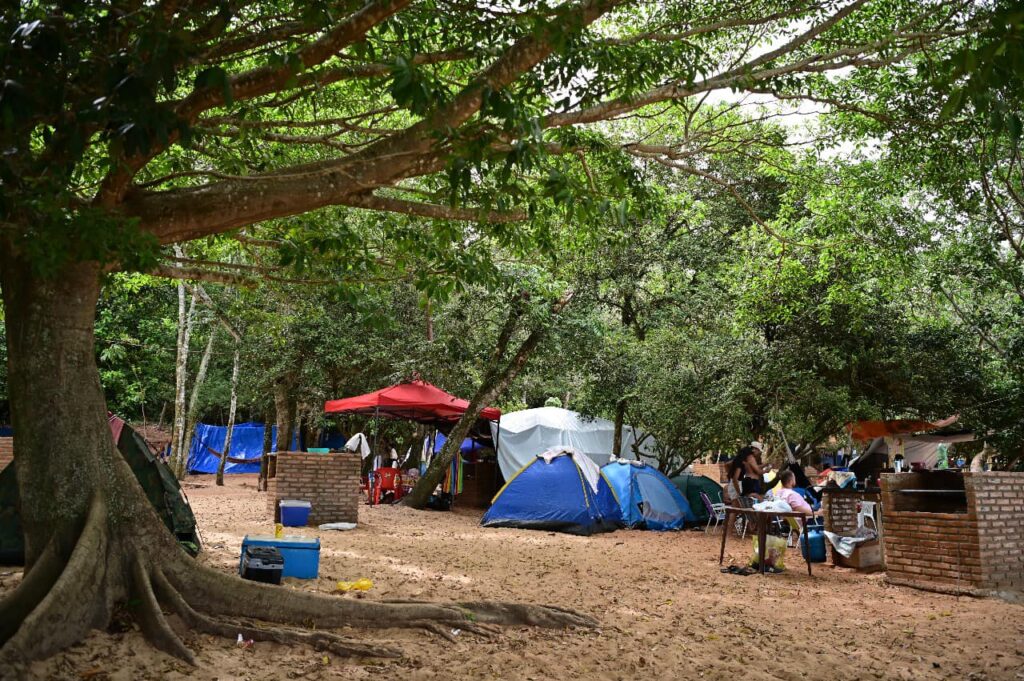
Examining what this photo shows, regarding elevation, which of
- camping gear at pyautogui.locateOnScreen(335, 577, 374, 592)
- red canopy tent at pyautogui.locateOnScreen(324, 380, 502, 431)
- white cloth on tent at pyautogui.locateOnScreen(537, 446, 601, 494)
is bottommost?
camping gear at pyautogui.locateOnScreen(335, 577, 374, 592)

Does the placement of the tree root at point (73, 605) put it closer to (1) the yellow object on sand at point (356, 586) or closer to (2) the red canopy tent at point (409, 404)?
(1) the yellow object on sand at point (356, 586)

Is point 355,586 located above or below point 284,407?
below

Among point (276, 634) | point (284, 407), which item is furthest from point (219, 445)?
point (276, 634)

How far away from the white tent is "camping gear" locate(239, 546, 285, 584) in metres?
9.79

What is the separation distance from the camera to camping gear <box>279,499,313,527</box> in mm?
10102

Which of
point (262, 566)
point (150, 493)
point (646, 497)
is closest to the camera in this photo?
point (262, 566)

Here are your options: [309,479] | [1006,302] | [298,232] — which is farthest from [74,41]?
[1006,302]

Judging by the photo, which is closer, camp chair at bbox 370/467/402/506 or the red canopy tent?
the red canopy tent

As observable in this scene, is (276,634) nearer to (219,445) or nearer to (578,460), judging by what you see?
(578,460)

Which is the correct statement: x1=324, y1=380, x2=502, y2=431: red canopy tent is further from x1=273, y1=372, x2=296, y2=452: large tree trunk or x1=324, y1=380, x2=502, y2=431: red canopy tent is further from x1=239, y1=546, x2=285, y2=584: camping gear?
x1=239, y1=546, x2=285, y2=584: camping gear

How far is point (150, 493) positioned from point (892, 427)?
1308 centimetres

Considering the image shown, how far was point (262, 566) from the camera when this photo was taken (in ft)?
19.8

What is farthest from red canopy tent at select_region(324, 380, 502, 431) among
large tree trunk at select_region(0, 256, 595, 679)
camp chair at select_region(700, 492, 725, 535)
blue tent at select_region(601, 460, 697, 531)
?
large tree trunk at select_region(0, 256, 595, 679)

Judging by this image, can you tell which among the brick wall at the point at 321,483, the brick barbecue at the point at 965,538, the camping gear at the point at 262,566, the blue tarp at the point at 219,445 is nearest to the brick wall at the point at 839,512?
the brick barbecue at the point at 965,538
